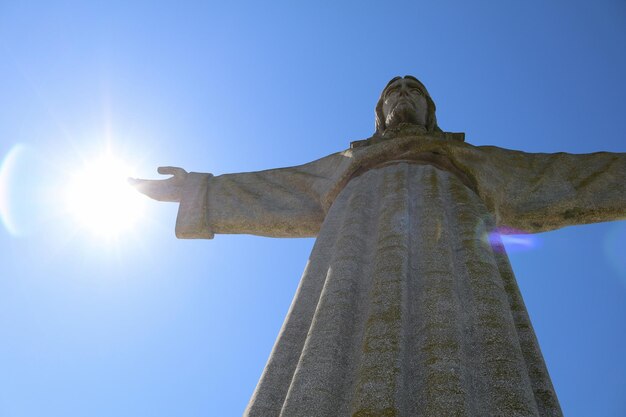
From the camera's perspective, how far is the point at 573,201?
6207 mm

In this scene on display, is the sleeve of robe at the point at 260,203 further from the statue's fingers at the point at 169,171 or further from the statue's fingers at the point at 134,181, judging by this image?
the statue's fingers at the point at 134,181

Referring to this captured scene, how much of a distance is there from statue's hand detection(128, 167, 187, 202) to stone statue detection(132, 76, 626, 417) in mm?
17

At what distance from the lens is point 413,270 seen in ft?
13.3

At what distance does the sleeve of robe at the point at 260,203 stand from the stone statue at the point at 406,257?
16 millimetres

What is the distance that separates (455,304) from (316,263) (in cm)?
130

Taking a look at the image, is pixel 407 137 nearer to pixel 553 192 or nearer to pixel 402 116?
pixel 402 116

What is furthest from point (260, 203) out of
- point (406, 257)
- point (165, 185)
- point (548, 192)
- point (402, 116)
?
point (406, 257)

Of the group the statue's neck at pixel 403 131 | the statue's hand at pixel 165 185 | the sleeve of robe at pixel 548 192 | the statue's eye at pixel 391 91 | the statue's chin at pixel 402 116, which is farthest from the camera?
the statue's eye at pixel 391 91

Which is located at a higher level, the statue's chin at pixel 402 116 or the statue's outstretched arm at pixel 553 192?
the statue's chin at pixel 402 116

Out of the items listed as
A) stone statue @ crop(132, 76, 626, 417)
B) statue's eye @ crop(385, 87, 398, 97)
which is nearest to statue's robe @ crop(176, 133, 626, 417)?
stone statue @ crop(132, 76, 626, 417)

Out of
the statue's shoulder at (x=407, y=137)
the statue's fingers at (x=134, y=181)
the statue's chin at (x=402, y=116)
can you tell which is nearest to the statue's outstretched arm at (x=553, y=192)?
the statue's shoulder at (x=407, y=137)

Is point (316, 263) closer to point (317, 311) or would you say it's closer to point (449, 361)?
point (317, 311)

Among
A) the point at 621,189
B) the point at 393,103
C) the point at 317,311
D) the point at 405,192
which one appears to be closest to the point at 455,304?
the point at 317,311

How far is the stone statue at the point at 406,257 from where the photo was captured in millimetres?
3111
